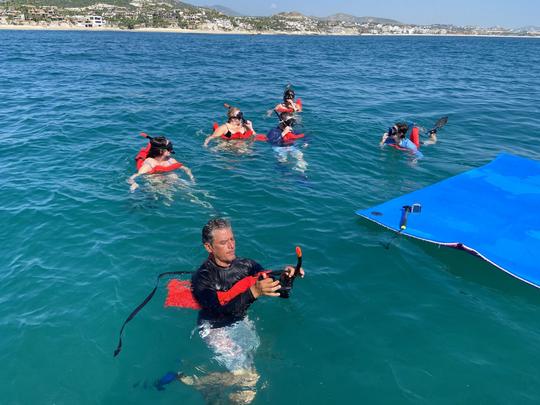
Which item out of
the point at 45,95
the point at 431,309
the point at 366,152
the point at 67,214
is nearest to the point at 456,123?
the point at 366,152

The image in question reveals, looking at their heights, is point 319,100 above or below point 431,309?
above

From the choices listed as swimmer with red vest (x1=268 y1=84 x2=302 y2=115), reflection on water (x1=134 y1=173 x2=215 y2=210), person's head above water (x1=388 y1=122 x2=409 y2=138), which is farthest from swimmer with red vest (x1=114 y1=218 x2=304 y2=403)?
swimmer with red vest (x1=268 y1=84 x2=302 y2=115)

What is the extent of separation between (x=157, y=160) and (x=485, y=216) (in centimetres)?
856

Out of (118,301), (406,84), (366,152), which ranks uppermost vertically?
(406,84)

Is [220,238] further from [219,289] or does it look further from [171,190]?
[171,190]

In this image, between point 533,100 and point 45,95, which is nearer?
point 45,95

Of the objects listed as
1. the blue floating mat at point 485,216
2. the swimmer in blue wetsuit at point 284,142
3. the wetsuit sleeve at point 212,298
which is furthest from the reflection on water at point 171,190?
the wetsuit sleeve at point 212,298

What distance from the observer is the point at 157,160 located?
10.8 metres

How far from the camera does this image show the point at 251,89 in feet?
84.9

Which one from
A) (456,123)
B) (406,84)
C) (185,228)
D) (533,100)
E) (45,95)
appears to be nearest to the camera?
(185,228)

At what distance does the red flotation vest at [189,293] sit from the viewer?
4926 mm

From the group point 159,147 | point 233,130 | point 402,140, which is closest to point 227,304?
point 159,147

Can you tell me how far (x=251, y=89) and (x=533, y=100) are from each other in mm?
18894

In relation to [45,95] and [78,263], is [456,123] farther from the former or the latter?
[45,95]
